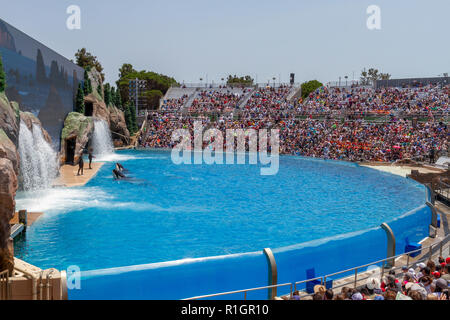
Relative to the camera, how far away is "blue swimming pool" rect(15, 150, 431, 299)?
219 inches

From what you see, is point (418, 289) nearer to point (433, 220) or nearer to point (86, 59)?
point (433, 220)

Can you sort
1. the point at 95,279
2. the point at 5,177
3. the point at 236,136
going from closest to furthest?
1. the point at 95,279
2. the point at 5,177
3. the point at 236,136

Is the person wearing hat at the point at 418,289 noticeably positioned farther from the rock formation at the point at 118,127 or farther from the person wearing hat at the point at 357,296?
the rock formation at the point at 118,127

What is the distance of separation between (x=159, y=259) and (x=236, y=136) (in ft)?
78.2

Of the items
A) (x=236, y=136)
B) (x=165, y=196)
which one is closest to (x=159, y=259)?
(x=165, y=196)

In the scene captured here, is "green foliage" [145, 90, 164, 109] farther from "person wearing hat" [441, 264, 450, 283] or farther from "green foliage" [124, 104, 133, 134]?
"person wearing hat" [441, 264, 450, 283]

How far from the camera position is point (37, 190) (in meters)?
14.4

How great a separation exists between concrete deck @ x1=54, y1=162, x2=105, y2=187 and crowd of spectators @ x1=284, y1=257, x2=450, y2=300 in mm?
12614

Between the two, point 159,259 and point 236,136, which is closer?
point 159,259

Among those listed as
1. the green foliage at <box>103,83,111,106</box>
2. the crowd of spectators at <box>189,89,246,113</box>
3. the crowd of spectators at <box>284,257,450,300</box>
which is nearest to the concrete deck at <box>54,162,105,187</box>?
the green foliage at <box>103,83,111,106</box>

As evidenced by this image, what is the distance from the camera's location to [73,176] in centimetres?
1744

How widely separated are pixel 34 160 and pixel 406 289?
14.2 metres
